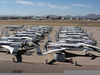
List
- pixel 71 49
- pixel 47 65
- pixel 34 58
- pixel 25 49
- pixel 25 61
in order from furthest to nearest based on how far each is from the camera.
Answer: pixel 25 49, pixel 71 49, pixel 34 58, pixel 25 61, pixel 47 65

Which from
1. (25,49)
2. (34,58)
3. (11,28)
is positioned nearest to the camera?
(34,58)

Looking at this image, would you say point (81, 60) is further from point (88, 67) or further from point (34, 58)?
point (34, 58)

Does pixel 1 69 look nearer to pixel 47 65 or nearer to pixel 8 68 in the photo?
pixel 8 68

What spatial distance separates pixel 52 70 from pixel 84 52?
16.0 metres

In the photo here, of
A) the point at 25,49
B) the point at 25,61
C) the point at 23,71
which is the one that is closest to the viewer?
the point at 23,71

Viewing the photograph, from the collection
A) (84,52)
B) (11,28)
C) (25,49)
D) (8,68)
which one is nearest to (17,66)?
(8,68)

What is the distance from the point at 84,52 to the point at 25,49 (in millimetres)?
17138

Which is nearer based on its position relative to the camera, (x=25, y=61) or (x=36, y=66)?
(x=36, y=66)

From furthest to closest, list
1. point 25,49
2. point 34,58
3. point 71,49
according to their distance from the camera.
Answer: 1. point 25,49
2. point 71,49
3. point 34,58

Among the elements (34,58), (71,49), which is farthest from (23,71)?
(71,49)

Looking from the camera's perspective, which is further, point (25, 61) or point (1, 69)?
point (25, 61)

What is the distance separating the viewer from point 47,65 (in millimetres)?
26812

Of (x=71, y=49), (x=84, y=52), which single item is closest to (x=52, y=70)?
(x=71, y=49)

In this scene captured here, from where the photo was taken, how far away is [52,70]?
2377cm
